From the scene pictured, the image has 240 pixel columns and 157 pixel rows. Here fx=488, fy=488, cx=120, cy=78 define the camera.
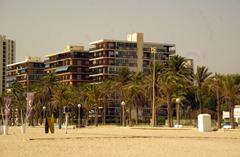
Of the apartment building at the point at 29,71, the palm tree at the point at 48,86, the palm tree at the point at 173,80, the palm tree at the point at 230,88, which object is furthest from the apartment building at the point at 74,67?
the palm tree at the point at 230,88

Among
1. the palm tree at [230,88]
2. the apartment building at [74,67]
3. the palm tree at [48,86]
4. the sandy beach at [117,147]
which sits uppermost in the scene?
the apartment building at [74,67]

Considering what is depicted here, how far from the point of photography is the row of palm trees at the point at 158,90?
6906 centimetres

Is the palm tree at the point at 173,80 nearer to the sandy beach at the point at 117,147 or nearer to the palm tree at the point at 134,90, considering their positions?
the palm tree at the point at 134,90

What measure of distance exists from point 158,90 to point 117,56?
2262 inches

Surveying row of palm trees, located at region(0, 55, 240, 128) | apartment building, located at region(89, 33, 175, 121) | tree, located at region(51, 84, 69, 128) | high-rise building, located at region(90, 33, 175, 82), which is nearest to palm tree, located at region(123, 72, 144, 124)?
row of palm trees, located at region(0, 55, 240, 128)

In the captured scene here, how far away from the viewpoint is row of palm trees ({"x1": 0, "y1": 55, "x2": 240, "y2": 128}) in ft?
227

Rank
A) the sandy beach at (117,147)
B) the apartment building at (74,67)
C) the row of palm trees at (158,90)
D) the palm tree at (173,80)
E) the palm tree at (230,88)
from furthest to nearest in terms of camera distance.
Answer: the apartment building at (74,67) < the palm tree at (173,80) < the row of palm trees at (158,90) < the palm tree at (230,88) < the sandy beach at (117,147)

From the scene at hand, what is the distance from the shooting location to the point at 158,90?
83250 millimetres

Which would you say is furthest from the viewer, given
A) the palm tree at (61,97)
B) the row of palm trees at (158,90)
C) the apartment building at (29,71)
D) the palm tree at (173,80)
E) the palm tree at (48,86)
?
the apartment building at (29,71)

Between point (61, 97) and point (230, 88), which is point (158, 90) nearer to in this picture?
point (230, 88)

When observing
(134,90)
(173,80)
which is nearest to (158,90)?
(134,90)

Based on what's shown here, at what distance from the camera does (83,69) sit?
5763 inches

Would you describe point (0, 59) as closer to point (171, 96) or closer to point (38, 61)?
point (38, 61)

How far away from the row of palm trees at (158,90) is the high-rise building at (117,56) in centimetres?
2208
